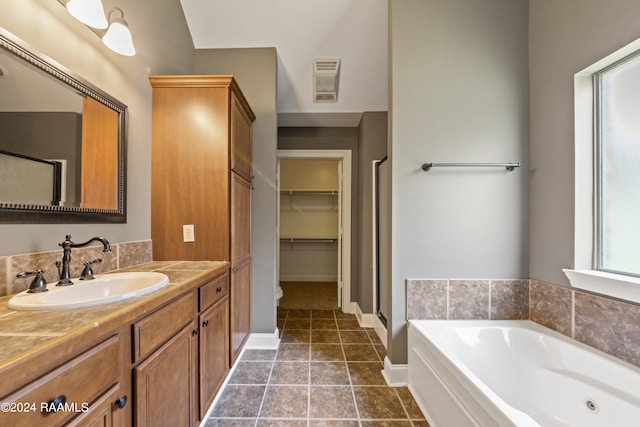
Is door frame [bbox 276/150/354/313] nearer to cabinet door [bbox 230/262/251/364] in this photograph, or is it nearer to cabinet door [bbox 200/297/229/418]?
cabinet door [bbox 230/262/251/364]

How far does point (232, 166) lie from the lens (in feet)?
5.55

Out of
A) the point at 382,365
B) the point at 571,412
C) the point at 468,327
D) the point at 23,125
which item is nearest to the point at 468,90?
the point at 468,327

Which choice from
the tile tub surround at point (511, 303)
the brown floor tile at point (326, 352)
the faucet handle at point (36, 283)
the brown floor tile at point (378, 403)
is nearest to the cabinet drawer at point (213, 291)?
the faucet handle at point (36, 283)

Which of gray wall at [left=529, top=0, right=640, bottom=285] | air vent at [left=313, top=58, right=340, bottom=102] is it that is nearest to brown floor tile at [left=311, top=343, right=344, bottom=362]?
gray wall at [left=529, top=0, right=640, bottom=285]

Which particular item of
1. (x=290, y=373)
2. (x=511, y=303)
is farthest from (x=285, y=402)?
(x=511, y=303)

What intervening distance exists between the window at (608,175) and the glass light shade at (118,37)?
8.16ft

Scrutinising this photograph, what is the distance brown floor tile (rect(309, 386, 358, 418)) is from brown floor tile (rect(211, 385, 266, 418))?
35cm

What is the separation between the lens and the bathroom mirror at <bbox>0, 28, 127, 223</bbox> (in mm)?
904

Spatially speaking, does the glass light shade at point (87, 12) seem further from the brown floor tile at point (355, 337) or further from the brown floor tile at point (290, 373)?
the brown floor tile at point (355, 337)

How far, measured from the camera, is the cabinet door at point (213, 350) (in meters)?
1.28

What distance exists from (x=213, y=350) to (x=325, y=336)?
1291 mm

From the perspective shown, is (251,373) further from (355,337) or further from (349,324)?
(349,324)

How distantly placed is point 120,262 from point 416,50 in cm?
235

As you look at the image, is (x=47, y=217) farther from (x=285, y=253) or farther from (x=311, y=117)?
(x=285, y=253)
